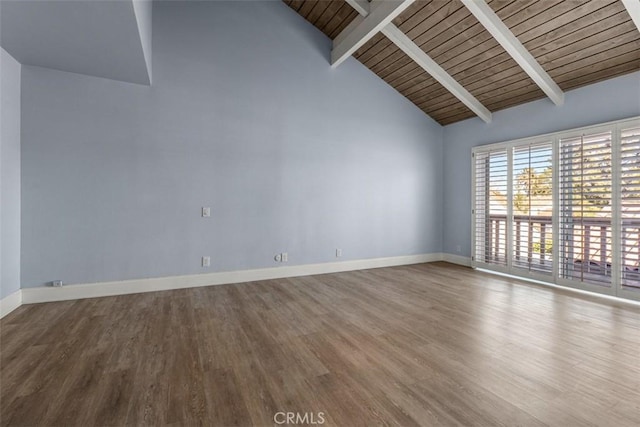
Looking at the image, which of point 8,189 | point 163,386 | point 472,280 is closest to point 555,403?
point 163,386

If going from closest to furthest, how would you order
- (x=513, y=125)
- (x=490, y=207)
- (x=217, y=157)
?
(x=217, y=157) < (x=513, y=125) < (x=490, y=207)

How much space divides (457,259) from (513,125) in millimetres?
2590

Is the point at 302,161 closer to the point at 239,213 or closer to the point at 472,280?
the point at 239,213

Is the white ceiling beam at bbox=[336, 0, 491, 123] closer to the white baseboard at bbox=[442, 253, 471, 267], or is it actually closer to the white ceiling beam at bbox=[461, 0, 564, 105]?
the white ceiling beam at bbox=[461, 0, 564, 105]

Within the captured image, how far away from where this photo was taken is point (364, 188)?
5246 millimetres

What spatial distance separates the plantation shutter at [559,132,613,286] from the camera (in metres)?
3.62

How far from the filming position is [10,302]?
302 centimetres

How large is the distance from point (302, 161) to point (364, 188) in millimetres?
1293

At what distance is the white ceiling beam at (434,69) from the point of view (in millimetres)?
4250

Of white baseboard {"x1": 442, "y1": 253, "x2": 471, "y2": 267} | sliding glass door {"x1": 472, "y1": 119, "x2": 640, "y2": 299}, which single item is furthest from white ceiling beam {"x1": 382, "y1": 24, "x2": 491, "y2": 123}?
white baseboard {"x1": 442, "y1": 253, "x2": 471, "y2": 267}

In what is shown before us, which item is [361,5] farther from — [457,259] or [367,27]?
[457,259]

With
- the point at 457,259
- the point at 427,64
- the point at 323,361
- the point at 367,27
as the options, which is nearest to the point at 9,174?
the point at 323,361

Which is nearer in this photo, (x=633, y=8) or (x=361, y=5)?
(x=633, y=8)

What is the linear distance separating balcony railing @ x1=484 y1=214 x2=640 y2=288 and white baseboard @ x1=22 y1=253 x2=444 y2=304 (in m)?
1.89
